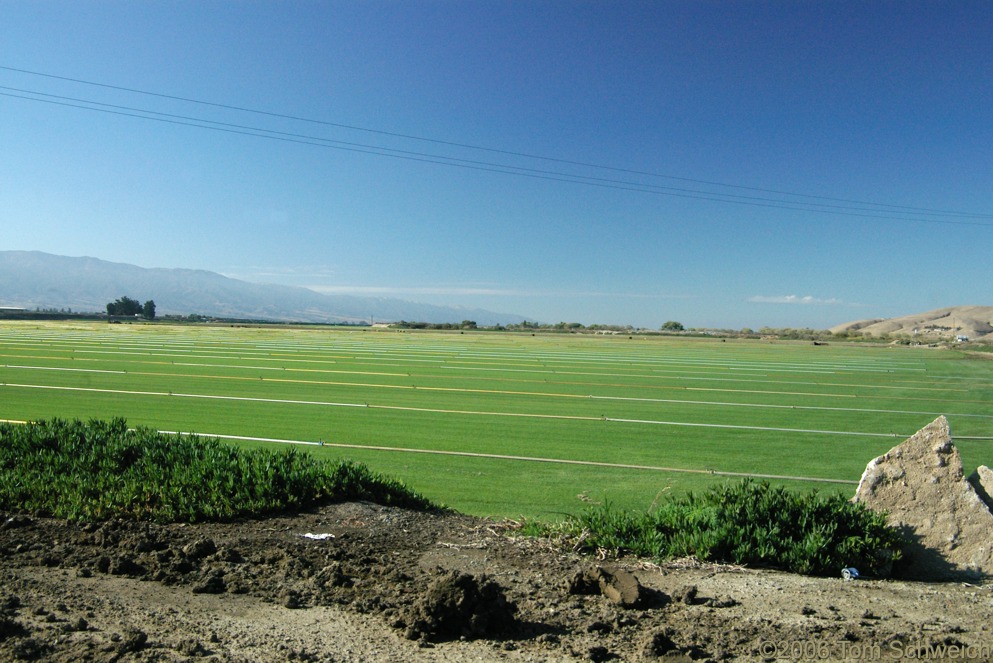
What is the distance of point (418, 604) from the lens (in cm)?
413

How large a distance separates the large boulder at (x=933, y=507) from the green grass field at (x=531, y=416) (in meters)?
2.53

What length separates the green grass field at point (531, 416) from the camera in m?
9.73

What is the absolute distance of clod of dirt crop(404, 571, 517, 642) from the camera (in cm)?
405

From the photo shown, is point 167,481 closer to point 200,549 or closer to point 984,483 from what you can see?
point 200,549

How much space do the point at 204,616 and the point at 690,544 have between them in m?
3.44

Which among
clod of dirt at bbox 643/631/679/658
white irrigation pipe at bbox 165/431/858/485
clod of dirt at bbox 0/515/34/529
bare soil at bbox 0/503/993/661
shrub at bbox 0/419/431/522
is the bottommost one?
white irrigation pipe at bbox 165/431/858/485

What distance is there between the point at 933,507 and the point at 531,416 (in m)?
9.89

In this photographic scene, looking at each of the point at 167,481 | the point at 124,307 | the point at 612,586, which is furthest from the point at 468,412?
the point at 124,307

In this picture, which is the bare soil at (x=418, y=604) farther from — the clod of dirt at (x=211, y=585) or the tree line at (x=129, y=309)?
the tree line at (x=129, y=309)

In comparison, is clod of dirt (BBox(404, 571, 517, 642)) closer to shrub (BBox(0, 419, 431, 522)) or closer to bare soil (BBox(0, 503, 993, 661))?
bare soil (BBox(0, 503, 993, 661))

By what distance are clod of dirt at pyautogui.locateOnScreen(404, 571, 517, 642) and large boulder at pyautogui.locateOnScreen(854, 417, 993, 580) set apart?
11.2ft

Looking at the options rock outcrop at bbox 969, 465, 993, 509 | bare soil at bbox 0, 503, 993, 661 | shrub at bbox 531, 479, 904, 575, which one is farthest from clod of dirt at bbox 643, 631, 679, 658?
rock outcrop at bbox 969, 465, 993, 509

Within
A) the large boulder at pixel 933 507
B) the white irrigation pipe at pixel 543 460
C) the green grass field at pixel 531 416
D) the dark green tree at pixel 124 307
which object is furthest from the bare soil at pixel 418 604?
the dark green tree at pixel 124 307

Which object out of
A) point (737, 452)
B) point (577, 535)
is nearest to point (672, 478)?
point (737, 452)
